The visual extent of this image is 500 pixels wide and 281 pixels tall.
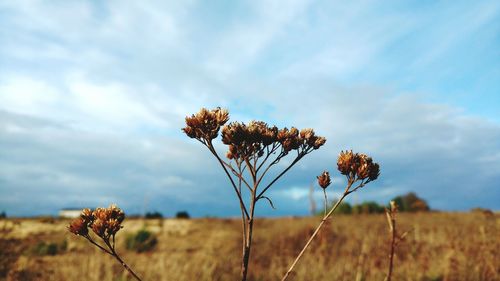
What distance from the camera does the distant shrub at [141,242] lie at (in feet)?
60.5

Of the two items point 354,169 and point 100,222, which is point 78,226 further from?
point 354,169

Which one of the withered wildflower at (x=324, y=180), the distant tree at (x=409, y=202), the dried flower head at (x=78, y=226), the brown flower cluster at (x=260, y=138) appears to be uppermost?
the distant tree at (x=409, y=202)

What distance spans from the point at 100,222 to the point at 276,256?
11745mm

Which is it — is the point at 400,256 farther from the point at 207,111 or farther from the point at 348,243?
the point at 207,111

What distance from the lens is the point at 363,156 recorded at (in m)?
3.68

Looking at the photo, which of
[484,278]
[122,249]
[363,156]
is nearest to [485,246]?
[484,278]

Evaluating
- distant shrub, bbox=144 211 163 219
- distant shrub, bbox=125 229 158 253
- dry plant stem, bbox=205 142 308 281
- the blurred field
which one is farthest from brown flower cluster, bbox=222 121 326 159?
distant shrub, bbox=144 211 163 219

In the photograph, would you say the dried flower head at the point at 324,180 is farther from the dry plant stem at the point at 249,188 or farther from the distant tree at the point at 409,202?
the distant tree at the point at 409,202

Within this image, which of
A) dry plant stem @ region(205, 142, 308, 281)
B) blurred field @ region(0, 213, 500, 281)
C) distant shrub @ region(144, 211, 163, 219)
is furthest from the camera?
distant shrub @ region(144, 211, 163, 219)

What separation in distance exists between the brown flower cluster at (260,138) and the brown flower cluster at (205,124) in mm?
95

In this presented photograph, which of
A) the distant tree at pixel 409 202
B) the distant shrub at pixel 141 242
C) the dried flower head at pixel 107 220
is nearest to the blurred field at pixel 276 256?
the distant shrub at pixel 141 242

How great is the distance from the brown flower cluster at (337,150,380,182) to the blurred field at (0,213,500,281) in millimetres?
5463

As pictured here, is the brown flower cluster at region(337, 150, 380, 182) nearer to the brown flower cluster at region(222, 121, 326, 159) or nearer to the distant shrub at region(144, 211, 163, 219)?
the brown flower cluster at region(222, 121, 326, 159)

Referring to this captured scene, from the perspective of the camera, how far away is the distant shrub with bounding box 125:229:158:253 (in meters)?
18.4
